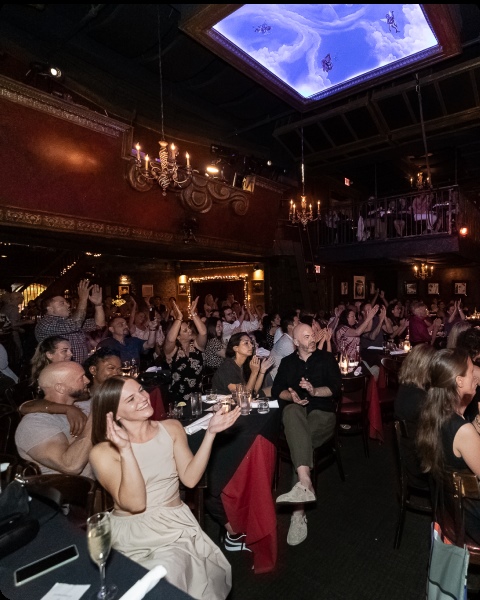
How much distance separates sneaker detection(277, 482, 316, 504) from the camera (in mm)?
2824

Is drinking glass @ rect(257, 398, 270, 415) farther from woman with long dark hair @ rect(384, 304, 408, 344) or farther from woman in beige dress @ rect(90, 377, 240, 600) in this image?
woman with long dark hair @ rect(384, 304, 408, 344)

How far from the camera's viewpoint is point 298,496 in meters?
2.85

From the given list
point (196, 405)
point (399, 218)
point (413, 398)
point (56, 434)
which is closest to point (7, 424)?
point (56, 434)

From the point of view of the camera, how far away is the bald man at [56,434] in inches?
87.3

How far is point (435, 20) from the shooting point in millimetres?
4441

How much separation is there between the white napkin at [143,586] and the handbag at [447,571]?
129 centimetres

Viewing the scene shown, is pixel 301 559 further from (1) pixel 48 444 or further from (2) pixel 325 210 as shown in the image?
(2) pixel 325 210

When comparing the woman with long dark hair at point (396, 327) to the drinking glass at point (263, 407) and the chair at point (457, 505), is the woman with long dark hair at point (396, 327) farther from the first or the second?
the chair at point (457, 505)

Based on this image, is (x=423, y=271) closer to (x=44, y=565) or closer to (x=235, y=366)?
(x=235, y=366)

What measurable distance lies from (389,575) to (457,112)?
7583 millimetres

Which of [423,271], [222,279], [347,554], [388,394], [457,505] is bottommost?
[347,554]

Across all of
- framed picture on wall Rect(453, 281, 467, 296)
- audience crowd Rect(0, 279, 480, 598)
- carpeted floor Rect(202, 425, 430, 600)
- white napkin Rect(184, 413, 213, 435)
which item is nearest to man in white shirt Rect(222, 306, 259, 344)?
audience crowd Rect(0, 279, 480, 598)

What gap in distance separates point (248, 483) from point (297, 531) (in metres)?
0.62

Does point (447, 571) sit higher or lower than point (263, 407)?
lower
